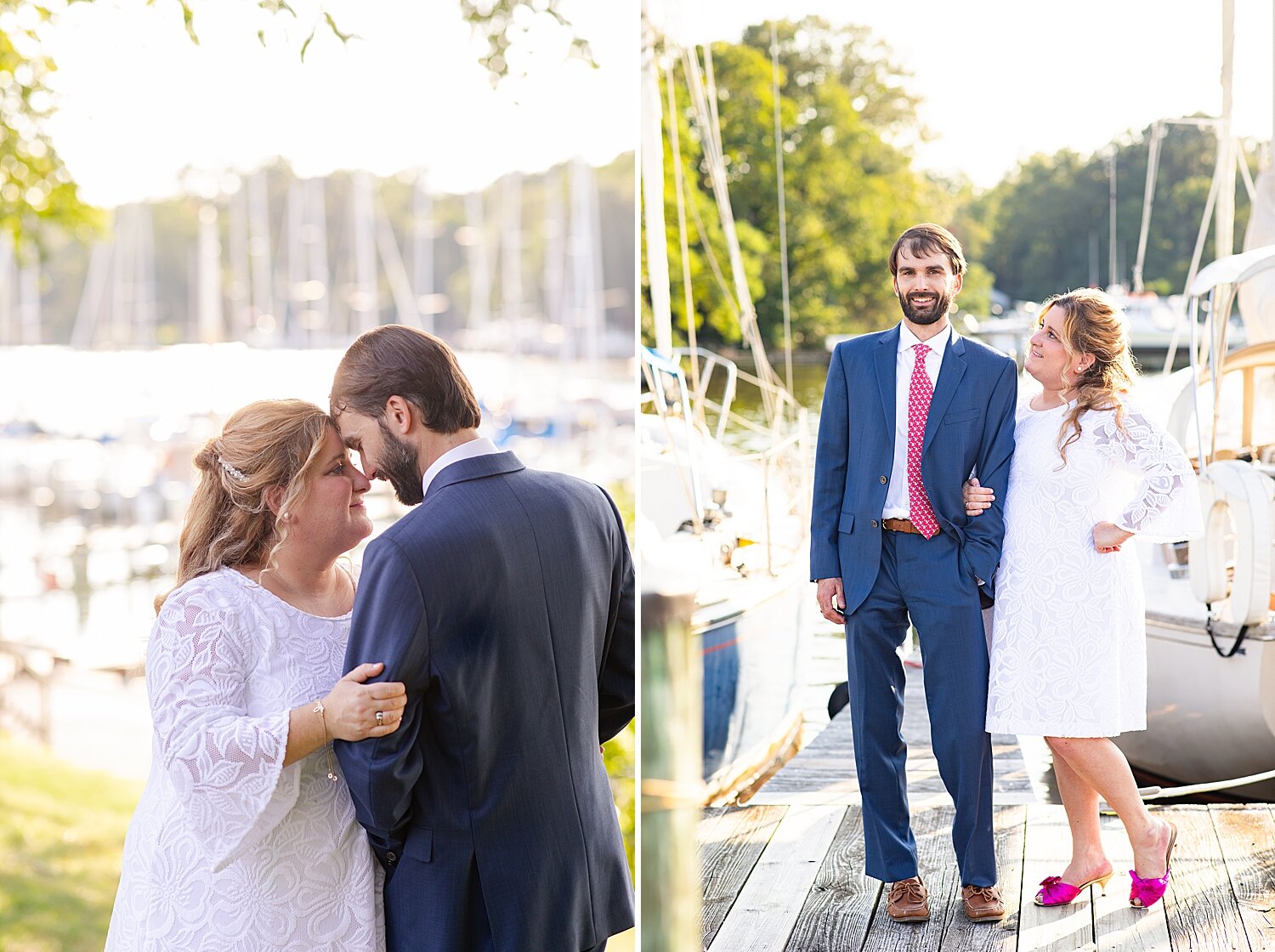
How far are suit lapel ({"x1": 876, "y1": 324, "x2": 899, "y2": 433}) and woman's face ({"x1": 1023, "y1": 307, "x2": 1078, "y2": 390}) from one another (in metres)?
Result: 0.28

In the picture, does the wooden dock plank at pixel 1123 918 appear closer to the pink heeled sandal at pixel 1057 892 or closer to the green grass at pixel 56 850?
the pink heeled sandal at pixel 1057 892

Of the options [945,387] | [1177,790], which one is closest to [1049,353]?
[945,387]

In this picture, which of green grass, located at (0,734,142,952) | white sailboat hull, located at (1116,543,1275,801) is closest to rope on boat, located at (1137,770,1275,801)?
white sailboat hull, located at (1116,543,1275,801)

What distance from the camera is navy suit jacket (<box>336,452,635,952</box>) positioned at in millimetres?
1591

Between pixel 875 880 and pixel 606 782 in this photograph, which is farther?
pixel 875 880

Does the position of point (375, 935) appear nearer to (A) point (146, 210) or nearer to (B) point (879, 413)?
(B) point (879, 413)

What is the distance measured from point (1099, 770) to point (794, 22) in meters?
1.88

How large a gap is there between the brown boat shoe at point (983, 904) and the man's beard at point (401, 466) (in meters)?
1.53

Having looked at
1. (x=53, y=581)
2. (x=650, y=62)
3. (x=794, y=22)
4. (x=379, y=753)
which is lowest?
(x=53, y=581)

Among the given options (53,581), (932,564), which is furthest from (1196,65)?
(53,581)

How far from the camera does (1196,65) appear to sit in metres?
2.80

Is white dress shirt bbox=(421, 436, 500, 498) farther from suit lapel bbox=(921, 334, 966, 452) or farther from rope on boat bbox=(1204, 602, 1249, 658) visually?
rope on boat bbox=(1204, 602, 1249, 658)

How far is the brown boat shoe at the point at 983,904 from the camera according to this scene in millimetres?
2533

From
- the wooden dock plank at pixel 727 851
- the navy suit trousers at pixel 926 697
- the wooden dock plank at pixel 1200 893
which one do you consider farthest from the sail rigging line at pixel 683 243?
the wooden dock plank at pixel 1200 893
